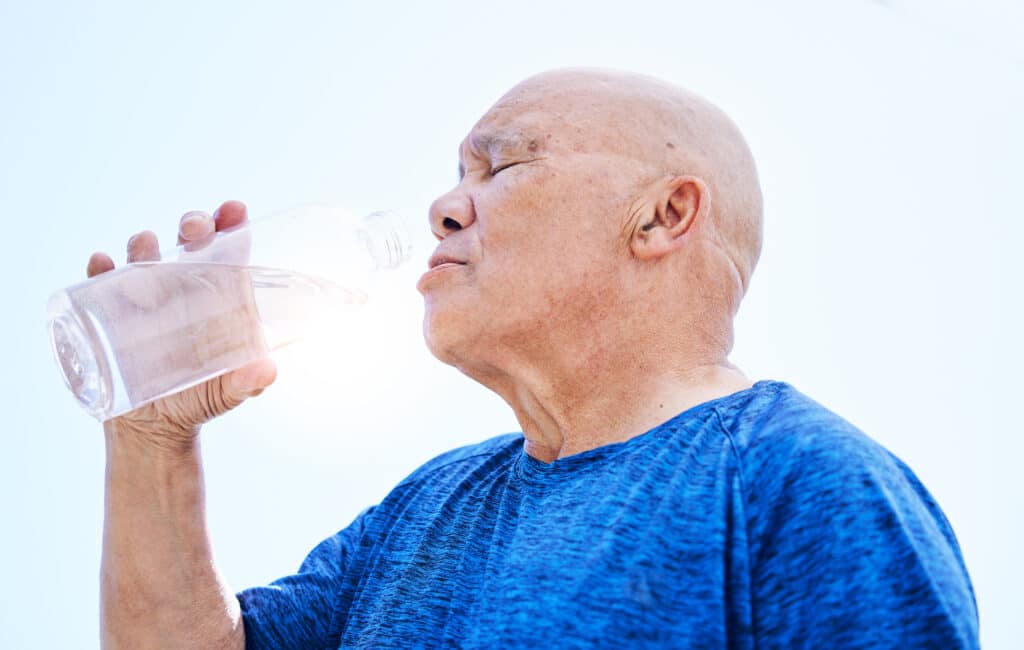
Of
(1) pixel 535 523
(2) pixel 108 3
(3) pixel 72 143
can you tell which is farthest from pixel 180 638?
(2) pixel 108 3

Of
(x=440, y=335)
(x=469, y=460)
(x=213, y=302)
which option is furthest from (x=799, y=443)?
(x=213, y=302)

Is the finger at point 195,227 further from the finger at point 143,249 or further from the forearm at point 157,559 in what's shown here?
the forearm at point 157,559

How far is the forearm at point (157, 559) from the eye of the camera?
98cm

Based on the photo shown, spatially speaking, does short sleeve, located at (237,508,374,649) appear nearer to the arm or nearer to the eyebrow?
the arm

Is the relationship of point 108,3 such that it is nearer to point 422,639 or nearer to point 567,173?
point 567,173

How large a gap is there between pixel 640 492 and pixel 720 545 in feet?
0.30

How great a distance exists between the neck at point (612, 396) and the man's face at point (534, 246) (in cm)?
4

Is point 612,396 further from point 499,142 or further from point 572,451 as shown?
point 499,142

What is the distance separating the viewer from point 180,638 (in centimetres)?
98

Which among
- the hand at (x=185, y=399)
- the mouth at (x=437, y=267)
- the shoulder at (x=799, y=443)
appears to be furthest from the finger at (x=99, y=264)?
the shoulder at (x=799, y=443)

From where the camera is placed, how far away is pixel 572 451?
3.10ft

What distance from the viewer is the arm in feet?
3.21

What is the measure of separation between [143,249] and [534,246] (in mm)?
390

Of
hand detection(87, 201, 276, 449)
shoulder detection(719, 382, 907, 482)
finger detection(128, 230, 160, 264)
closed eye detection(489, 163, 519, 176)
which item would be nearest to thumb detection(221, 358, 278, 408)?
hand detection(87, 201, 276, 449)
